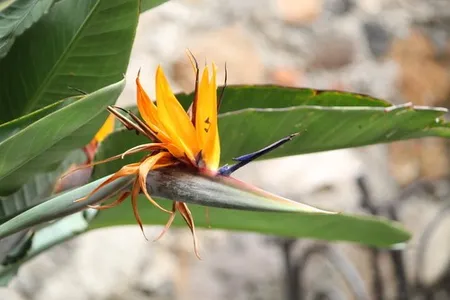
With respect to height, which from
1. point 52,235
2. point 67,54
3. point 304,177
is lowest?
point 304,177

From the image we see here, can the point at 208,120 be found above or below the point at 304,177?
above

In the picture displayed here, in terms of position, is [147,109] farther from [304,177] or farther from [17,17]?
[304,177]

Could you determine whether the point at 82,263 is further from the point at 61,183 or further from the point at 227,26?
the point at 61,183

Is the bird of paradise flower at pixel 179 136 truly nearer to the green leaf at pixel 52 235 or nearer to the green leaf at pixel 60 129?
the green leaf at pixel 60 129

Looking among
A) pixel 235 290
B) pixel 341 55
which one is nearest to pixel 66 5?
pixel 235 290

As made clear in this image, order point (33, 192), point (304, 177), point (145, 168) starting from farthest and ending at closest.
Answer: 1. point (304, 177)
2. point (33, 192)
3. point (145, 168)

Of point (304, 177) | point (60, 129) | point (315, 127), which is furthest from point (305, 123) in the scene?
point (304, 177)

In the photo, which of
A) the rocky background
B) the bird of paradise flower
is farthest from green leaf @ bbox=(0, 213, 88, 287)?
the rocky background
